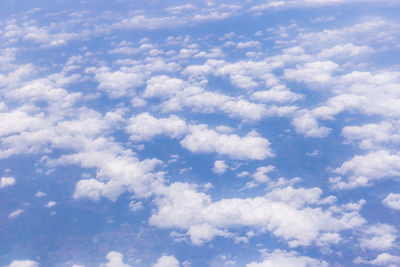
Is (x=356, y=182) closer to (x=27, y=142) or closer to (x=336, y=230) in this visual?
(x=336, y=230)

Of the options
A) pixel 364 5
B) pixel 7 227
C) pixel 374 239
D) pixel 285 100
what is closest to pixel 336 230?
pixel 374 239

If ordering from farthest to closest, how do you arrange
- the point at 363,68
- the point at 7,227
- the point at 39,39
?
the point at 39,39
the point at 363,68
the point at 7,227

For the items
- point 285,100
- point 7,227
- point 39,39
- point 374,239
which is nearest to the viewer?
point 374,239

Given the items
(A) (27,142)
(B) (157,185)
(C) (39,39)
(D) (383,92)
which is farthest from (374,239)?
(C) (39,39)

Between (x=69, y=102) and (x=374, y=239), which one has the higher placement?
(x=69, y=102)

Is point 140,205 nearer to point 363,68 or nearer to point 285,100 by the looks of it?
point 285,100

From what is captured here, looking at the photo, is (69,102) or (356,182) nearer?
(356,182)

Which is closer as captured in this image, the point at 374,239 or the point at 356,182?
the point at 374,239

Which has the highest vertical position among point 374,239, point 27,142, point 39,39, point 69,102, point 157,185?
point 39,39

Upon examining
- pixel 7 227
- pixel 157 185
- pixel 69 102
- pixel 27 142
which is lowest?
pixel 7 227
